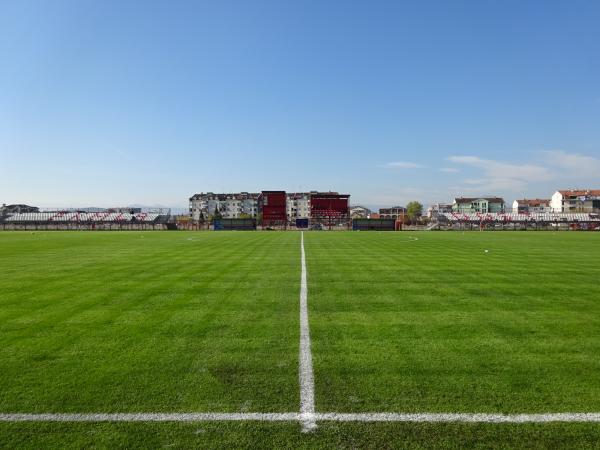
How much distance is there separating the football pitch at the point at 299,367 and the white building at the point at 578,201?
154 meters

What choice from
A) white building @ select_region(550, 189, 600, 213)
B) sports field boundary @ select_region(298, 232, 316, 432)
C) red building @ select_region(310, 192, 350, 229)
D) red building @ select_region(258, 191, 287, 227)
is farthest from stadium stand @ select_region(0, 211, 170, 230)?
white building @ select_region(550, 189, 600, 213)

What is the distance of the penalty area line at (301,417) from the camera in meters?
3.65

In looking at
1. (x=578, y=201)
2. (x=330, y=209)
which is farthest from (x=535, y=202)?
(x=330, y=209)

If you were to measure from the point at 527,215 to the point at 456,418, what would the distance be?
114 m

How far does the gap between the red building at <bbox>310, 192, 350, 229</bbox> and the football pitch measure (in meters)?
76.1

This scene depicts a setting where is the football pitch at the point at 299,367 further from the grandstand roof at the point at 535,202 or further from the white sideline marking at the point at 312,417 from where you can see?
the grandstand roof at the point at 535,202

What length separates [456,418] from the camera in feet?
12.1

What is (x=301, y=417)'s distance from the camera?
12.2ft

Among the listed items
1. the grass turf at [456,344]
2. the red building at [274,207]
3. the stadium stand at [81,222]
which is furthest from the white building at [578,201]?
the grass turf at [456,344]

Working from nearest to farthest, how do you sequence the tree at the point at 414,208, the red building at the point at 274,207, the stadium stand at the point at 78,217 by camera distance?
the red building at the point at 274,207 → the stadium stand at the point at 78,217 → the tree at the point at 414,208

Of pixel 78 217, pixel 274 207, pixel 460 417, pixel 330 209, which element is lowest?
pixel 460 417

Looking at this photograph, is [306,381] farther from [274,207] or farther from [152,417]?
[274,207]

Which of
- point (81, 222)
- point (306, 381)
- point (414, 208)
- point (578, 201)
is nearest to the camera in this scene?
point (306, 381)

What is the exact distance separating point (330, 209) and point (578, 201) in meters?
101
